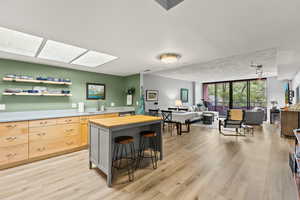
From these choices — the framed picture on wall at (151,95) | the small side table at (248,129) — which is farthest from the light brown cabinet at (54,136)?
the small side table at (248,129)

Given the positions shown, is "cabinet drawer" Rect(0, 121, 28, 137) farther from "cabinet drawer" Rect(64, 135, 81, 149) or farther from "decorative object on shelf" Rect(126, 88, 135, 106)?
"decorative object on shelf" Rect(126, 88, 135, 106)

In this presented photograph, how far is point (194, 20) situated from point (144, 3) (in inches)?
27.7

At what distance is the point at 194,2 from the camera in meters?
1.39

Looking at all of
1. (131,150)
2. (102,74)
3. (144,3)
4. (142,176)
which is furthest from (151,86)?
(144,3)

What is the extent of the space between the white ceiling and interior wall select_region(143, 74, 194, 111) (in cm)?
351

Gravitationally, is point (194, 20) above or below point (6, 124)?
above

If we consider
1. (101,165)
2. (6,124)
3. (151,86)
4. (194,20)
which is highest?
(194,20)

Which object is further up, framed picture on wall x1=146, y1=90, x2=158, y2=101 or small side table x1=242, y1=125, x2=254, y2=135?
framed picture on wall x1=146, y1=90, x2=158, y2=101

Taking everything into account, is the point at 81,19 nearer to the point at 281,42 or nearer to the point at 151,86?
the point at 281,42

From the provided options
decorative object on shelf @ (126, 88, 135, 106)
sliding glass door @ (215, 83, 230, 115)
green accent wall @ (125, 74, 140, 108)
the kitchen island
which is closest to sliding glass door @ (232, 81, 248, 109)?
sliding glass door @ (215, 83, 230, 115)

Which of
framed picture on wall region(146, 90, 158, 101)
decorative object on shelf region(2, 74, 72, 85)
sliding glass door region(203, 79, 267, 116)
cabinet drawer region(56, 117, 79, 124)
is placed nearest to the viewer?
decorative object on shelf region(2, 74, 72, 85)

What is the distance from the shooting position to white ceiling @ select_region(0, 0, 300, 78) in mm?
1447

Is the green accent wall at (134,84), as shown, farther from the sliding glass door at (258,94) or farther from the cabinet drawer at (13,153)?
the sliding glass door at (258,94)

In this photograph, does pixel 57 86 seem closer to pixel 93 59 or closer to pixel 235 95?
pixel 93 59
